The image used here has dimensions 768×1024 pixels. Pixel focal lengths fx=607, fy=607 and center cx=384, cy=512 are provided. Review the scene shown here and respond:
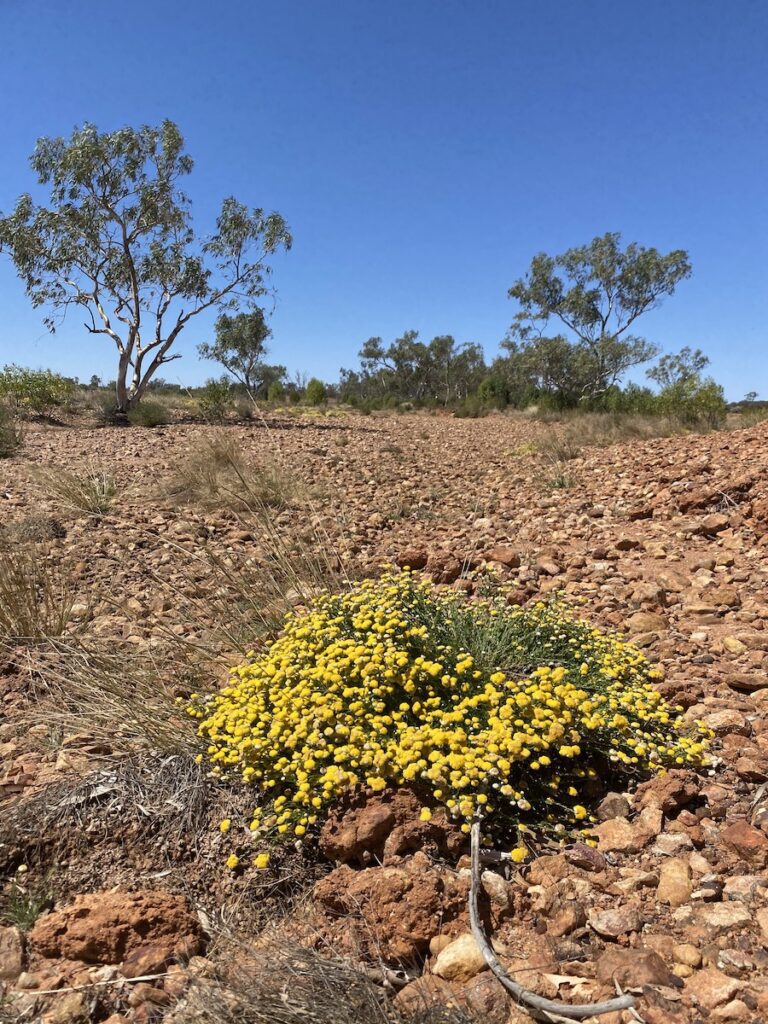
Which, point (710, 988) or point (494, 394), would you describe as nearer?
point (710, 988)

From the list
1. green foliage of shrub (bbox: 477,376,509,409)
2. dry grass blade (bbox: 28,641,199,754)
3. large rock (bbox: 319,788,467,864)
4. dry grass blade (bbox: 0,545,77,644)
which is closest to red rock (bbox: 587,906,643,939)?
large rock (bbox: 319,788,467,864)

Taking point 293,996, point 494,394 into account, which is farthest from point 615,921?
point 494,394

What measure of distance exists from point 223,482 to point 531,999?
5131 mm

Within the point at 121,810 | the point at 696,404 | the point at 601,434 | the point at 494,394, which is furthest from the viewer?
the point at 494,394

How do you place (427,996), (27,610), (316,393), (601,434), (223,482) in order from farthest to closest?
(316,393)
(601,434)
(223,482)
(27,610)
(427,996)

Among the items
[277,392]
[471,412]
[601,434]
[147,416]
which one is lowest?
[601,434]

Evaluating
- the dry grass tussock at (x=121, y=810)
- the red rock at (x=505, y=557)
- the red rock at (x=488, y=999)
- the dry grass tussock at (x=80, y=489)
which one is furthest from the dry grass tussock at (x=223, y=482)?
the red rock at (x=488, y=999)

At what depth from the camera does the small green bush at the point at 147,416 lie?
1442 centimetres

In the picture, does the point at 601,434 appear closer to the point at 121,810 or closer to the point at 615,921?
the point at 615,921

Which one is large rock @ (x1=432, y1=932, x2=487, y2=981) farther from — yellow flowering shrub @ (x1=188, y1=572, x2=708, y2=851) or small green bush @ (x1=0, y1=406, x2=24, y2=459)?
small green bush @ (x1=0, y1=406, x2=24, y2=459)

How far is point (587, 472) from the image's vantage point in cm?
728

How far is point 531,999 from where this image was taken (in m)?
1.27

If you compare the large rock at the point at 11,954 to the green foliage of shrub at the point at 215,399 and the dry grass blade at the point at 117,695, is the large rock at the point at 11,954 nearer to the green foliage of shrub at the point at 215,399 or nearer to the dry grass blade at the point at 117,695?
the dry grass blade at the point at 117,695

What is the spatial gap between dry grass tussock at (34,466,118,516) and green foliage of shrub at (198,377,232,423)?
9441 mm
